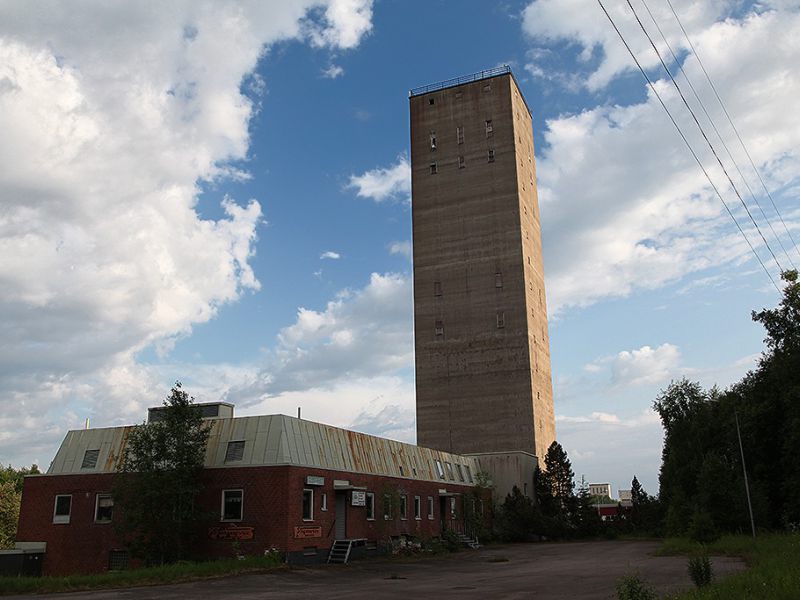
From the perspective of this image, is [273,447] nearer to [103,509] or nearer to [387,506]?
[103,509]

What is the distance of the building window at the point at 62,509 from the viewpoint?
36531 mm

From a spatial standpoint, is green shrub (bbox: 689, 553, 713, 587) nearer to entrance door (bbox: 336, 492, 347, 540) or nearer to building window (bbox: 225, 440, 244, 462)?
building window (bbox: 225, 440, 244, 462)

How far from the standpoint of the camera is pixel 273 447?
1325 inches

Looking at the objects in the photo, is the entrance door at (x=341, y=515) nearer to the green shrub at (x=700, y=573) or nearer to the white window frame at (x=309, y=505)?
the white window frame at (x=309, y=505)

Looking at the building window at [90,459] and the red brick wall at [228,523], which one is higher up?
the building window at [90,459]

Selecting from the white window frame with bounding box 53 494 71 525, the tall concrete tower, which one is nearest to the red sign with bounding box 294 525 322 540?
the white window frame with bounding box 53 494 71 525

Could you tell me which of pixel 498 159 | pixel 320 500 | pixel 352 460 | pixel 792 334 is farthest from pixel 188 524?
pixel 498 159

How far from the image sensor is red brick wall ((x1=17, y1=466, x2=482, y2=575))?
32531 millimetres

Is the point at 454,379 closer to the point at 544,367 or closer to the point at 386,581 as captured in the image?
the point at 544,367

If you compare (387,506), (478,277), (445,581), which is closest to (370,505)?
(387,506)

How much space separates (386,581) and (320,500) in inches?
372

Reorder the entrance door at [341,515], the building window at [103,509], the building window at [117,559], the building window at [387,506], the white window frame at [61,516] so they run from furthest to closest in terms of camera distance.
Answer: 1. the building window at [387,506]
2. the entrance door at [341,515]
3. the white window frame at [61,516]
4. the building window at [103,509]
5. the building window at [117,559]

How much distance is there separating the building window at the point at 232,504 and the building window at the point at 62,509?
892 centimetres

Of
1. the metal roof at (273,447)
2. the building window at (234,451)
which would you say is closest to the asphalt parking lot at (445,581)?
the metal roof at (273,447)
